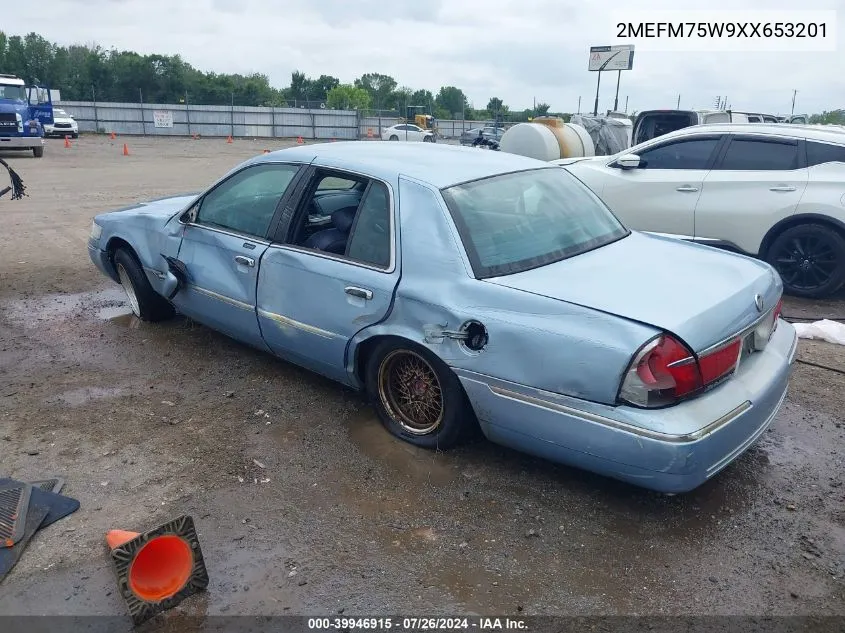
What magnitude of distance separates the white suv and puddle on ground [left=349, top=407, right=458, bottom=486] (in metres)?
4.12

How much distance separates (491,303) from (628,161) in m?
5.02

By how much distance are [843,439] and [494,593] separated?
8.10ft

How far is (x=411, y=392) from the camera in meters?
3.66

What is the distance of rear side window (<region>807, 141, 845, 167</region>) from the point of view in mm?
6539

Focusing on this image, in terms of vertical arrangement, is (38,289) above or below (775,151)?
below

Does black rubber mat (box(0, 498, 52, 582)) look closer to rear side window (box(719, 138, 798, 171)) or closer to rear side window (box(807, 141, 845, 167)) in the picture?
rear side window (box(719, 138, 798, 171))

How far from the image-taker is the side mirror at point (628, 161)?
24.5 ft

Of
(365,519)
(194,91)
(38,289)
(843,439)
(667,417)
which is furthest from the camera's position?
(194,91)

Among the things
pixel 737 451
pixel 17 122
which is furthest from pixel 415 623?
pixel 17 122

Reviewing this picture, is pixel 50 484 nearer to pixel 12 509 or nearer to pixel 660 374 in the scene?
pixel 12 509

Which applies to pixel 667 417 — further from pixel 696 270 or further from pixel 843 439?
pixel 843 439

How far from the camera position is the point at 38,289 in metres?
6.80

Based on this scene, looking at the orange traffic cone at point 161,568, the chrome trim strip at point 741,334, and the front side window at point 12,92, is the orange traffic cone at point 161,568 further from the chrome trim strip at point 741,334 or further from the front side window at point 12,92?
the front side window at point 12,92

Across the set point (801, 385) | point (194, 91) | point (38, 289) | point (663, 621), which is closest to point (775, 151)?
point (801, 385)
